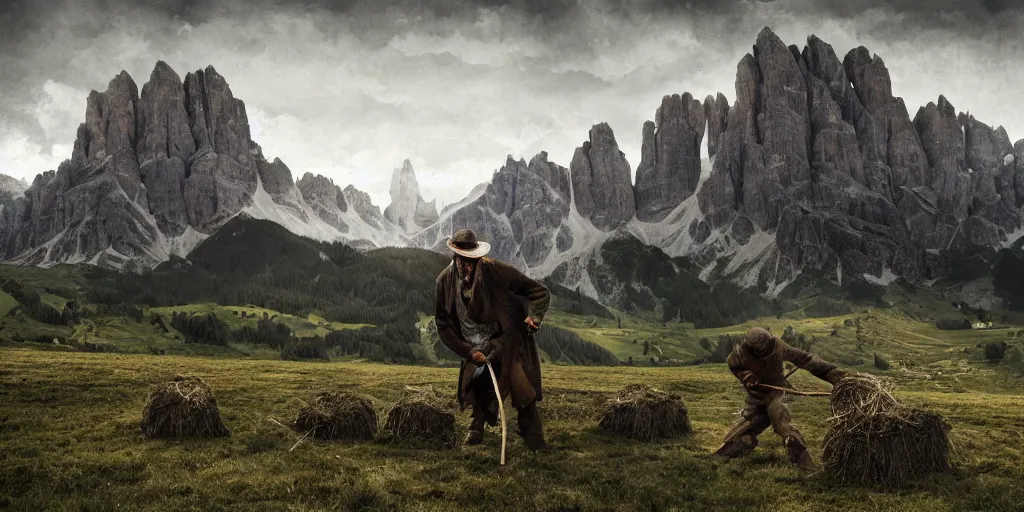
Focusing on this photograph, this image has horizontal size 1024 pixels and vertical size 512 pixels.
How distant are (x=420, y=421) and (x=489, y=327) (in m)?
3.63

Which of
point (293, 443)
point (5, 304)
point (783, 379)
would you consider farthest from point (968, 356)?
point (5, 304)

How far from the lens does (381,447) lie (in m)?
16.9

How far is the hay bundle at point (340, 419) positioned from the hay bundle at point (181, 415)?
227 cm

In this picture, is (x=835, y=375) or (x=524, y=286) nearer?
(x=835, y=375)

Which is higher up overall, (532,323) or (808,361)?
(532,323)

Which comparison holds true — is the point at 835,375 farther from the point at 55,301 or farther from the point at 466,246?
the point at 55,301

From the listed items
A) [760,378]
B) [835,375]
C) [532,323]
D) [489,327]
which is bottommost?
[760,378]

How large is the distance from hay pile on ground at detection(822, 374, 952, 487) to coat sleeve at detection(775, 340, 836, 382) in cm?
129

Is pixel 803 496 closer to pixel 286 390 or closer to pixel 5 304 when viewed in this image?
pixel 286 390

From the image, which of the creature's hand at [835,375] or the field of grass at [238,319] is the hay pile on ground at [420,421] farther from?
the field of grass at [238,319]

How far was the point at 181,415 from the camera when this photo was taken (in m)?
17.3

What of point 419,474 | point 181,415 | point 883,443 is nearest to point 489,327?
point 419,474

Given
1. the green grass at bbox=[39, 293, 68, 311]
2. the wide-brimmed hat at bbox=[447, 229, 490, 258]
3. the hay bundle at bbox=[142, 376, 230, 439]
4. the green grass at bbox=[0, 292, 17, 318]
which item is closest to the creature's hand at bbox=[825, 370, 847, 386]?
the wide-brimmed hat at bbox=[447, 229, 490, 258]

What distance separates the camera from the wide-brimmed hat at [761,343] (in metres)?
16.4
